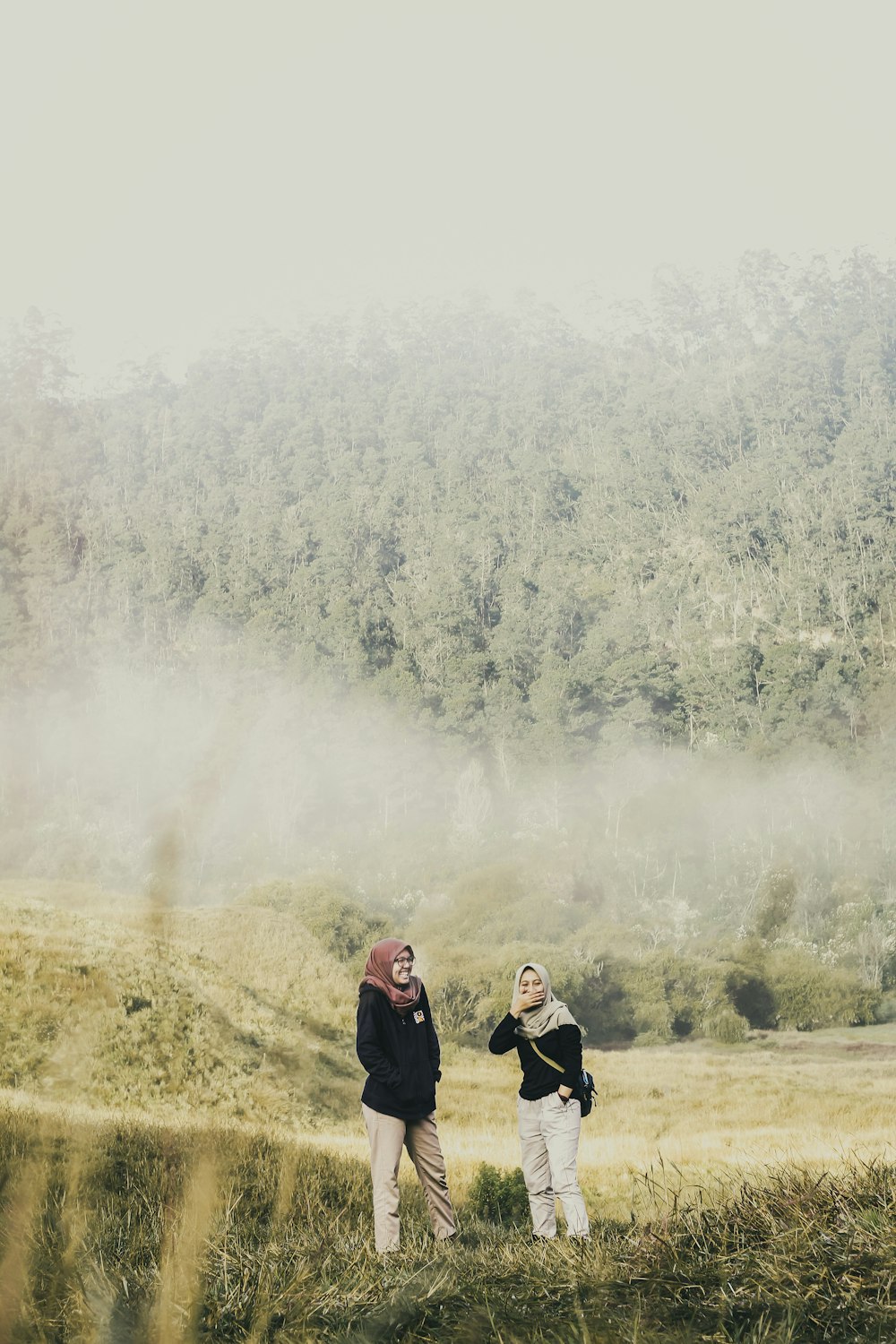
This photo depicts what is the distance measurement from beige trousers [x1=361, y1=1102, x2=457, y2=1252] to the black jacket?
10cm

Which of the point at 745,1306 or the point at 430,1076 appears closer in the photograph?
the point at 745,1306

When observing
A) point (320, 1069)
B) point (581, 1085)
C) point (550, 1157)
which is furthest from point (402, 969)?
point (320, 1069)

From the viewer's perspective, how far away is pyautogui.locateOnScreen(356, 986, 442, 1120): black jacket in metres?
6.35

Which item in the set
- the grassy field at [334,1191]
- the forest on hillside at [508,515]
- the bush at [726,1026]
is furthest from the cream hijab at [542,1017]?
the forest on hillside at [508,515]

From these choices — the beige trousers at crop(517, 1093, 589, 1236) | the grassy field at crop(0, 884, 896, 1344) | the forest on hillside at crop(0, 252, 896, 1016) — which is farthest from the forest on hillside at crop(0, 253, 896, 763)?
the beige trousers at crop(517, 1093, 589, 1236)

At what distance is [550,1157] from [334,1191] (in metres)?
5.50

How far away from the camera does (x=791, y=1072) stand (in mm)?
31125

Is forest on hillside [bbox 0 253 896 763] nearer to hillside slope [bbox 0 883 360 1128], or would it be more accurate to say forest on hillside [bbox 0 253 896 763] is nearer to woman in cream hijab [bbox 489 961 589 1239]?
hillside slope [bbox 0 883 360 1128]

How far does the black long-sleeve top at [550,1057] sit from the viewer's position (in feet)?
21.6

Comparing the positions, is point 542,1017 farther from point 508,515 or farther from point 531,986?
point 508,515

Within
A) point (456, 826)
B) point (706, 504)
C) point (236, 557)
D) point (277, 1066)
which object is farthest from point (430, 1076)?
point (706, 504)

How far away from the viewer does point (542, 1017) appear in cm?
673

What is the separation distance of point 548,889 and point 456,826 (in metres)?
5.20

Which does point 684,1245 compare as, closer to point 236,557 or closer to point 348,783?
point 348,783
